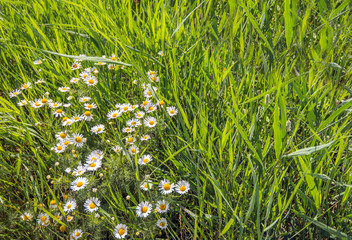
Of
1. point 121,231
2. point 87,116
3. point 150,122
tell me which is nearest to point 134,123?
point 150,122

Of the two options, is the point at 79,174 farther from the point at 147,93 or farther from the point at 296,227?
the point at 296,227

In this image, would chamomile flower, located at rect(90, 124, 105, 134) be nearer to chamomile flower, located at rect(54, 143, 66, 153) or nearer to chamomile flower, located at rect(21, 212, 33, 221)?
chamomile flower, located at rect(54, 143, 66, 153)

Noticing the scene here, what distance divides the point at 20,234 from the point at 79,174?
1.06 feet

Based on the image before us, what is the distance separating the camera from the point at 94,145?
1.22m

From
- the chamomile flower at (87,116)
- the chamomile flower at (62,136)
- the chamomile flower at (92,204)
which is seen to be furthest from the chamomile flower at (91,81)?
the chamomile flower at (92,204)

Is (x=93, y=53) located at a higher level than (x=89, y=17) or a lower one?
lower

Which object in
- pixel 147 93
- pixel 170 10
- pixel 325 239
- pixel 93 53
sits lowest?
pixel 325 239

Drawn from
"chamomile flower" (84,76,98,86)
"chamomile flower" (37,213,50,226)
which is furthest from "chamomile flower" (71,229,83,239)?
"chamomile flower" (84,76,98,86)

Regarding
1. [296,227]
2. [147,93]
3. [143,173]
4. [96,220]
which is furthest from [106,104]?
[296,227]

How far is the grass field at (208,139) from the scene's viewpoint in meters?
0.75

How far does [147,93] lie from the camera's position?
1.19m

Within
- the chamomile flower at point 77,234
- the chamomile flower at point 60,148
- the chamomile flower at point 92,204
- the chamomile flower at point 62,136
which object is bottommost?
the chamomile flower at point 77,234

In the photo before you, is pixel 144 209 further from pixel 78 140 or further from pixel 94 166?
pixel 78 140

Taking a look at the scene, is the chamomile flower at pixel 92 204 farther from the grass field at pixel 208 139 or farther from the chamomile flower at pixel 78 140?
the chamomile flower at pixel 78 140
